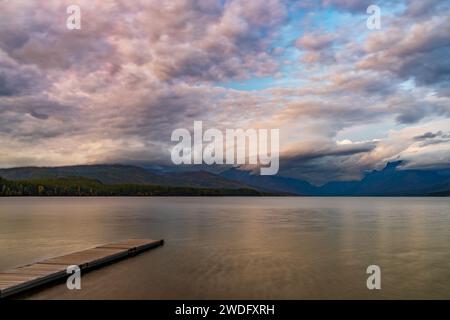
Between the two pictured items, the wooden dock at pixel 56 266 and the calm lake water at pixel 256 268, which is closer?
the wooden dock at pixel 56 266

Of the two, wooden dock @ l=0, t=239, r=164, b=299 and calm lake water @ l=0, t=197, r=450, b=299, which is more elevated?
wooden dock @ l=0, t=239, r=164, b=299

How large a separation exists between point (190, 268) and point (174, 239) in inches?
813

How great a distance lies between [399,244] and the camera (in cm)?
4756

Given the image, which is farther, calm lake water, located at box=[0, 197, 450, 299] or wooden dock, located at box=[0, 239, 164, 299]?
calm lake water, located at box=[0, 197, 450, 299]

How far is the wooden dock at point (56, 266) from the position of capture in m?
22.1

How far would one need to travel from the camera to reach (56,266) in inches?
1067

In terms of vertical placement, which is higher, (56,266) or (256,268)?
(56,266)

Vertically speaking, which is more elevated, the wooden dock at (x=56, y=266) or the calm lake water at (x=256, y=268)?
the wooden dock at (x=56, y=266)

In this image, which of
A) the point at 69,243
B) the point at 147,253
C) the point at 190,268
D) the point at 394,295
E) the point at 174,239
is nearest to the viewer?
the point at 394,295

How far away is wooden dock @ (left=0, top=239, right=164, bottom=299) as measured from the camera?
22062mm

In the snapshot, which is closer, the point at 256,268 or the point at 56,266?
the point at 56,266
